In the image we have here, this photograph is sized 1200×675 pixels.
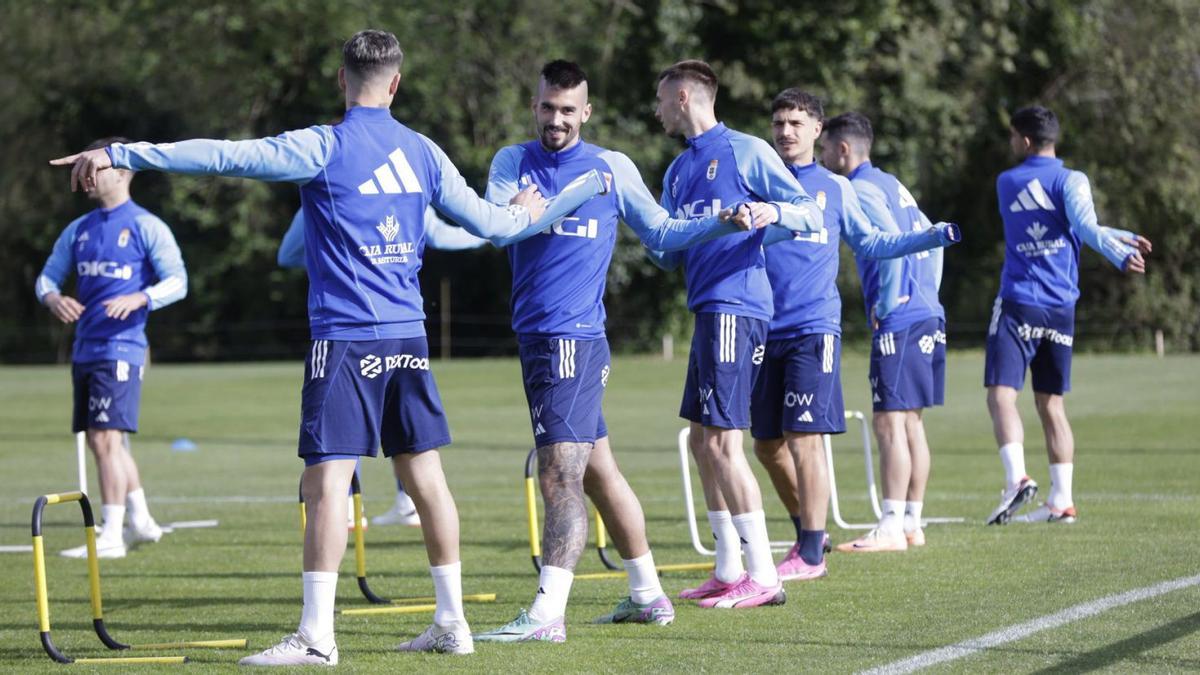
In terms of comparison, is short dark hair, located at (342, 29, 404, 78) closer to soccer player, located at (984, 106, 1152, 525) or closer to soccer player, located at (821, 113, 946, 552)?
soccer player, located at (821, 113, 946, 552)

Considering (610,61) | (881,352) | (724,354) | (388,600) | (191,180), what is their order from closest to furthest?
(724,354), (388,600), (881,352), (610,61), (191,180)

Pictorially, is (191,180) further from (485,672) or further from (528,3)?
(485,672)

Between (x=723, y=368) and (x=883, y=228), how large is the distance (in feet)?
7.56

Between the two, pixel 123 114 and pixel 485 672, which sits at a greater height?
pixel 123 114

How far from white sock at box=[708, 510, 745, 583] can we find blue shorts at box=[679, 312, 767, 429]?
0.52 metres

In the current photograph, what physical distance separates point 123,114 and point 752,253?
141 ft

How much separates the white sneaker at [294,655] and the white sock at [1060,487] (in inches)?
246

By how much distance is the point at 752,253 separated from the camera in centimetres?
802

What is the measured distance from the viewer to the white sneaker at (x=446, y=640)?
673cm

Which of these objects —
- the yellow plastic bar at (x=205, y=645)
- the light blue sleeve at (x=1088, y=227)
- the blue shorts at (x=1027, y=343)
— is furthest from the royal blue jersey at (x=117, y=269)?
the light blue sleeve at (x=1088, y=227)

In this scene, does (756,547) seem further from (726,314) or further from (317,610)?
(317,610)

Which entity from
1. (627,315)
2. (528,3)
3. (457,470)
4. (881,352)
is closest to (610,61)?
(528,3)

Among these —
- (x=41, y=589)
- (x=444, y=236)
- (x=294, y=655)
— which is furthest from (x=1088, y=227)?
(x=41, y=589)

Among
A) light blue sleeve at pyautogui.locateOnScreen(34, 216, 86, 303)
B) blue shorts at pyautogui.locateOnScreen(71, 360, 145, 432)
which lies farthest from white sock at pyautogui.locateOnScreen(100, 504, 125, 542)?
light blue sleeve at pyautogui.locateOnScreen(34, 216, 86, 303)
